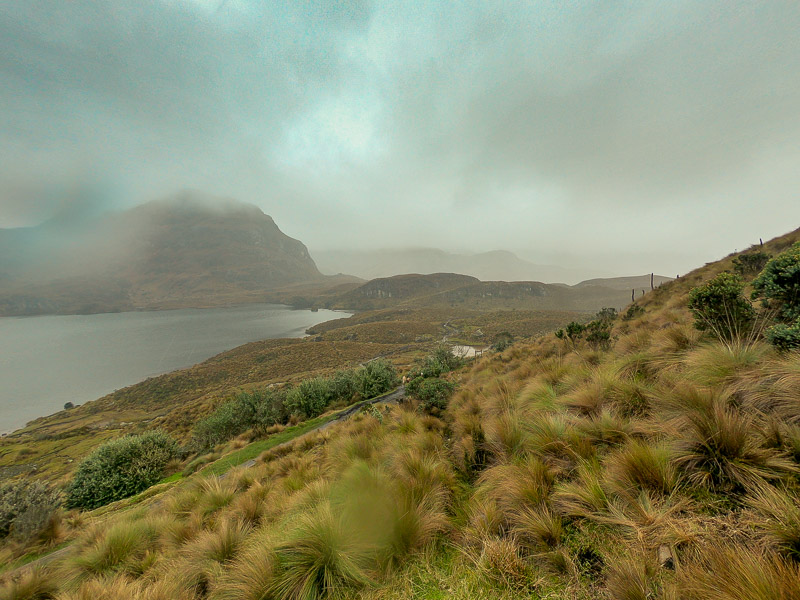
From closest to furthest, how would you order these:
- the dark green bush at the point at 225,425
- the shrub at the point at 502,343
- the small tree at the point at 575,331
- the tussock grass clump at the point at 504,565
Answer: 1. the tussock grass clump at the point at 504,565
2. the small tree at the point at 575,331
3. the dark green bush at the point at 225,425
4. the shrub at the point at 502,343

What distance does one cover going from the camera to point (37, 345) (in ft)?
277

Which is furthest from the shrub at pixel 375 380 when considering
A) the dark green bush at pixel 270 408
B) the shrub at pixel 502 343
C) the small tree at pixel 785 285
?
the small tree at pixel 785 285

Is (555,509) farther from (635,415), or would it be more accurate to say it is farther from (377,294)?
(377,294)

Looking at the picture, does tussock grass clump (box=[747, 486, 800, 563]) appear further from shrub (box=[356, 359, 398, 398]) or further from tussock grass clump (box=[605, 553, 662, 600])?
shrub (box=[356, 359, 398, 398])

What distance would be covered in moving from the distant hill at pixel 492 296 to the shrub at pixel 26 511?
4470 inches

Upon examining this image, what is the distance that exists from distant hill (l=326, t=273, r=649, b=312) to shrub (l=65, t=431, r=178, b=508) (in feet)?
360

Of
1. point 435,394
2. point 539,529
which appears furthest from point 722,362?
point 435,394

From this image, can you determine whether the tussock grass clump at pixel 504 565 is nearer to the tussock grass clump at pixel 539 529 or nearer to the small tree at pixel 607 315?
the tussock grass clump at pixel 539 529

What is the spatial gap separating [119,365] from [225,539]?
3403 inches

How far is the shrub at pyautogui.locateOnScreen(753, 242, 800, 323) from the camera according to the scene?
405cm

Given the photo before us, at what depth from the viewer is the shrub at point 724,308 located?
4.62m

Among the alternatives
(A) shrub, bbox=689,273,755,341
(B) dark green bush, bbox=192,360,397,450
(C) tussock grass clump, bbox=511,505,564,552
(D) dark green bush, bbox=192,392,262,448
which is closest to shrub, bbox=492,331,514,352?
(B) dark green bush, bbox=192,360,397,450

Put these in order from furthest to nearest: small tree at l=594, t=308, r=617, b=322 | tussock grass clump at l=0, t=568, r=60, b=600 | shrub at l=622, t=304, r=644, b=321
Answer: small tree at l=594, t=308, r=617, b=322, shrub at l=622, t=304, r=644, b=321, tussock grass clump at l=0, t=568, r=60, b=600

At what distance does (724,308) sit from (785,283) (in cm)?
74
